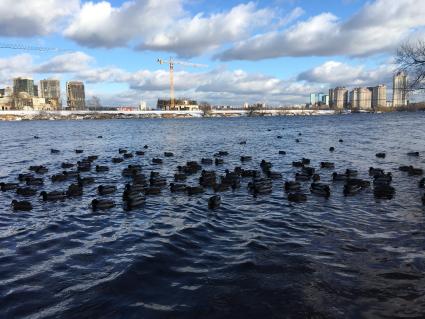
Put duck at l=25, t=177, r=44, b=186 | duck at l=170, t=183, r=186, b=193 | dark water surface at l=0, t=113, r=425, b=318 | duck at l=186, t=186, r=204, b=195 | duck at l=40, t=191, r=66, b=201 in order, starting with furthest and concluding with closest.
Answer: duck at l=25, t=177, r=44, b=186, duck at l=170, t=183, r=186, b=193, duck at l=186, t=186, r=204, b=195, duck at l=40, t=191, r=66, b=201, dark water surface at l=0, t=113, r=425, b=318

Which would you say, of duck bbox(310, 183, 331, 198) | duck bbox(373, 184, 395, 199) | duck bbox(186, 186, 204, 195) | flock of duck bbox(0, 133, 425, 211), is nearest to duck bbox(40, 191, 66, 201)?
flock of duck bbox(0, 133, 425, 211)

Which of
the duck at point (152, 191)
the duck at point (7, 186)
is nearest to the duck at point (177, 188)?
the duck at point (152, 191)

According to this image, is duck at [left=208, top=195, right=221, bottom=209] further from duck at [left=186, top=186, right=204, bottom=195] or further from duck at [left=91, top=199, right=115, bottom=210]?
duck at [left=91, top=199, right=115, bottom=210]

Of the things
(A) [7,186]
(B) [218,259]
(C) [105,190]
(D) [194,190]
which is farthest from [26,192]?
(B) [218,259]

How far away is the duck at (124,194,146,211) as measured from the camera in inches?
782

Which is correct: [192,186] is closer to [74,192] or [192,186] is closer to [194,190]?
[194,190]

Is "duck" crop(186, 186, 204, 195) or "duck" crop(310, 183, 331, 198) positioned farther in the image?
"duck" crop(186, 186, 204, 195)

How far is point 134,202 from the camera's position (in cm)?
2011

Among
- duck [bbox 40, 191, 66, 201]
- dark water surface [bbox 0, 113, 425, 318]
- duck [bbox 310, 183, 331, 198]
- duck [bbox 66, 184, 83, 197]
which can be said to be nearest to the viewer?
dark water surface [bbox 0, 113, 425, 318]

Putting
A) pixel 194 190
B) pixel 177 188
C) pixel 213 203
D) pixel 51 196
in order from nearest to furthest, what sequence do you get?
pixel 213 203 < pixel 51 196 < pixel 194 190 < pixel 177 188

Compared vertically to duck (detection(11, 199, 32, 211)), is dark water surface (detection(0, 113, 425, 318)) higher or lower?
lower

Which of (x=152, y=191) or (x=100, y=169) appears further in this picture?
(x=100, y=169)

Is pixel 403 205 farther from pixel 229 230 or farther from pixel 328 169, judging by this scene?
pixel 328 169

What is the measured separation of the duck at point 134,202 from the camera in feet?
65.2
